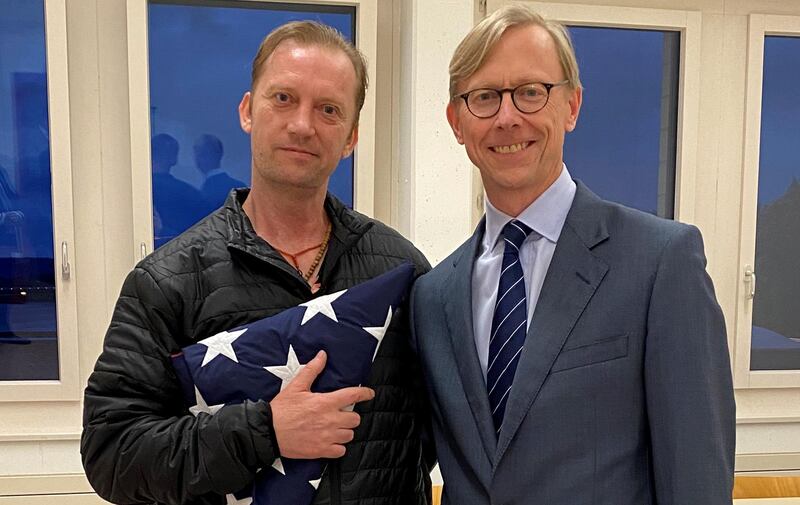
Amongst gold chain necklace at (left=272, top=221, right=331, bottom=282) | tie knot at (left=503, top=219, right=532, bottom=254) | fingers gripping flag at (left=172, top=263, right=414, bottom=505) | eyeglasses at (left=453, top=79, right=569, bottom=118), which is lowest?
fingers gripping flag at (left=172, top=263, right=414, bottom=505)

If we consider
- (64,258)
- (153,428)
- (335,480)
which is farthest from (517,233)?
(64,258)

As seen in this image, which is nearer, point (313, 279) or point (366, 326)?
point (366, 326)

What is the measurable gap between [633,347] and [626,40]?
7.34ft

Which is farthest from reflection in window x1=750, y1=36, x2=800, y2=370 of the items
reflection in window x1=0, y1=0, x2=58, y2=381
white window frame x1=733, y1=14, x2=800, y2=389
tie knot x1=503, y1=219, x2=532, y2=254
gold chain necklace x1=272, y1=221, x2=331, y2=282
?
reflection in window x1=0, y1=0, x2=58, y2=381

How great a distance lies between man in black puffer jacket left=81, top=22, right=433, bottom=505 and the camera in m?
1.11

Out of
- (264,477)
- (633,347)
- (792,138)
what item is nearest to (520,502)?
(633,347)

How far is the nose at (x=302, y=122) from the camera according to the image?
1231 mm

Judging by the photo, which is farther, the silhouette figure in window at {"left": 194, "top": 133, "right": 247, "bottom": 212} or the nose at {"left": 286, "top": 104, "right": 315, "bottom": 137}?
the silhouette figure in window at {"left": 194, "top": 133, "right": 247, "bottom": 212}

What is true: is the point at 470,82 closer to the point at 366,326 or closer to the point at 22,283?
the point at 366,326

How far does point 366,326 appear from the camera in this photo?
1186mm

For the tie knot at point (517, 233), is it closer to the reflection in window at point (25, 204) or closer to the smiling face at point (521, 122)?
the smiling face at point (521, 122)

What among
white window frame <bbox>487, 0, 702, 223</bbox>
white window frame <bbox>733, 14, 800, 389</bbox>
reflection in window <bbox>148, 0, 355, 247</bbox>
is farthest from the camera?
white window frame <bbox>733, 14, 800, 389</bbox>

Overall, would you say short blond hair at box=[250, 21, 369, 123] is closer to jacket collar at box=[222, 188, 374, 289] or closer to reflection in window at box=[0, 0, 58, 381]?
jacket collar at box=[222, 188, 374, 289]

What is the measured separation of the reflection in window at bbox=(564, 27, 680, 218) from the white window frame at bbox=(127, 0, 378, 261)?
0.89 m
